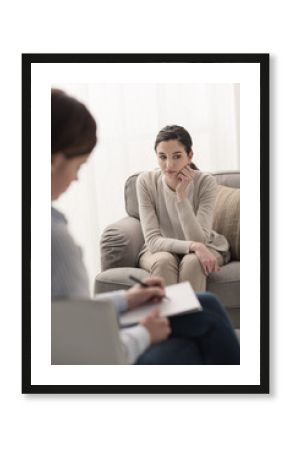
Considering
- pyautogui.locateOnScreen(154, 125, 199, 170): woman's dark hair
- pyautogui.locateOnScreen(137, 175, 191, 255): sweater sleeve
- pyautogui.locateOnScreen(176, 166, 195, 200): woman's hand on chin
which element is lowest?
pyautogui.locateOnScreen(137, 175, 191, 255): sweater sleeve

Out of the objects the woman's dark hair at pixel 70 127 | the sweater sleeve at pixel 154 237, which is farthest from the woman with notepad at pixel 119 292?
the sweater sleeve at pixel 154 237

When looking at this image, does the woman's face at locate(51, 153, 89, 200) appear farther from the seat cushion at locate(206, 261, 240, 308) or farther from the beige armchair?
the seat cushion at locate(206, 261, 240, 308)

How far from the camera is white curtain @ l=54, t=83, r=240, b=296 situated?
1712 millimetres

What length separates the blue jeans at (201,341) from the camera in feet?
5.57

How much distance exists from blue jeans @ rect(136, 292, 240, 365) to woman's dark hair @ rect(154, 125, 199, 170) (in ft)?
1.57

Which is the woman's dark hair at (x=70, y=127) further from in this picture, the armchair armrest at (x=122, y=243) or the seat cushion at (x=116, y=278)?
the seat cushion at (x=116, y=278)

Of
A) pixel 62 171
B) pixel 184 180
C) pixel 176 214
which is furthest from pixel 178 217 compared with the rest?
pixel 62 171

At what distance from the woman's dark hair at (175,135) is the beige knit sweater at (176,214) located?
0.09 meters

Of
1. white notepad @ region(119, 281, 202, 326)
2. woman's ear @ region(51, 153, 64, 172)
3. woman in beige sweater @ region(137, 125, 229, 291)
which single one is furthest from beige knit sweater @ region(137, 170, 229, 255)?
woman's ear @ region(51, 153, 64, 172)

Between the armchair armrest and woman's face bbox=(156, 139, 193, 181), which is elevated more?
woman's face bbox=(156, 139, 193, 181)
